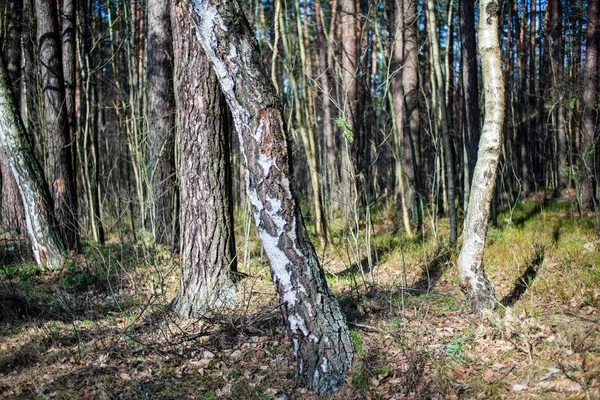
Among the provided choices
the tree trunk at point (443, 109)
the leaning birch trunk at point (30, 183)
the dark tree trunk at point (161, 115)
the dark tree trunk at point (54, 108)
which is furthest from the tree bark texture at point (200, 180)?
the dark tree trunk at point (54, 108)

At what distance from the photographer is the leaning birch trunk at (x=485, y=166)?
4.27 metres

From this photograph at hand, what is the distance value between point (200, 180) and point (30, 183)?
356cm

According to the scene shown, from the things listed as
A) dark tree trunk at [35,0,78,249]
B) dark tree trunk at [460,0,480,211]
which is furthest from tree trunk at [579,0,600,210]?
dark tree trunk at [35,0,78,249]

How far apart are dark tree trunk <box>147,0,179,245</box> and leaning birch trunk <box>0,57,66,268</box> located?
1581mm

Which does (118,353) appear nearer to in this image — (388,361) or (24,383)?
(24,383)

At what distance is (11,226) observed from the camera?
9.76 metres

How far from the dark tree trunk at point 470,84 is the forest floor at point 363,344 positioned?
1916 mm

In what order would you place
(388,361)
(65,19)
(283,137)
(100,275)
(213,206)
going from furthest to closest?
(65,19), (100,275), (213,206), (388,361), (283,137)

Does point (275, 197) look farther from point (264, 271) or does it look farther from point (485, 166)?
point (264, 271)

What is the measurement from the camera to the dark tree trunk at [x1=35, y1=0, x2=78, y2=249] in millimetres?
8555

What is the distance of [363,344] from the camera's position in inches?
156

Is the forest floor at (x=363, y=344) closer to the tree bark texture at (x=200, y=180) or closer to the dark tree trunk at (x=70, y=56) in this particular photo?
the tree bark texture at (x=200, y=180)

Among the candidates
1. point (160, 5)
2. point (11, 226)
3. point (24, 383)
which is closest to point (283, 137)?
point (24, 383)

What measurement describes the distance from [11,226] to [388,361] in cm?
878
